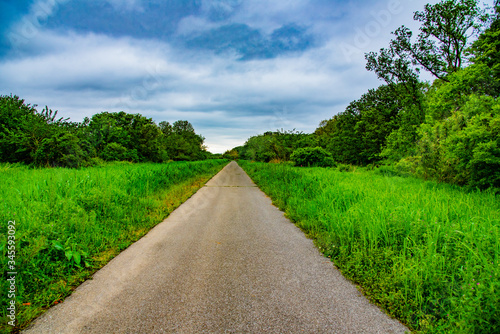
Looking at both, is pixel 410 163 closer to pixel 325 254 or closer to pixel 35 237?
pixel 325 254

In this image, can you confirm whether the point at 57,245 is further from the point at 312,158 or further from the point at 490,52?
the point at 312,158

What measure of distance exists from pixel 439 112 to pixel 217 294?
12.9 metres

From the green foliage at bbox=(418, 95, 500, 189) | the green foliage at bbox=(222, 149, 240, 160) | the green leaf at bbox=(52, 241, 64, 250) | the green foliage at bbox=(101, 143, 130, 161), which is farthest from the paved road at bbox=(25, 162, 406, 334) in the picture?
the green foliage at bbox=(222, 149, 240, 160)

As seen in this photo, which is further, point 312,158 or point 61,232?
point 312,158

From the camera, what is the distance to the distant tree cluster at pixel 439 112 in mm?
7098

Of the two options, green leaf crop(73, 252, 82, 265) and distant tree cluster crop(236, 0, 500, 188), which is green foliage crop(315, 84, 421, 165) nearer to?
distant tree cluster crop(236, 0, 500, 188)

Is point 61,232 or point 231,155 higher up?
point 231,155

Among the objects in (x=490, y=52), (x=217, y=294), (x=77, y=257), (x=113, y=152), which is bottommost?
(x=217, y=294)

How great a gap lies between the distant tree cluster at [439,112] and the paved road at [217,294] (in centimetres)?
647

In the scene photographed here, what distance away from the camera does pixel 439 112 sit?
34.9 feet

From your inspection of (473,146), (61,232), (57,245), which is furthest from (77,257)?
(473,146)

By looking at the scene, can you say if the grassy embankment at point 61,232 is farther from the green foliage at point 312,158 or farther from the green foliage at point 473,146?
the green foliage at point 312,158

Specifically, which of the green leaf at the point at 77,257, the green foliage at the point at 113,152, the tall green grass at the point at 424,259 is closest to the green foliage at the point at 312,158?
the tall green grass at the point at 424,259

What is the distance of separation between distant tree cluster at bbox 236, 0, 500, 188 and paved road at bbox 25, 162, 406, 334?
6.47 m
